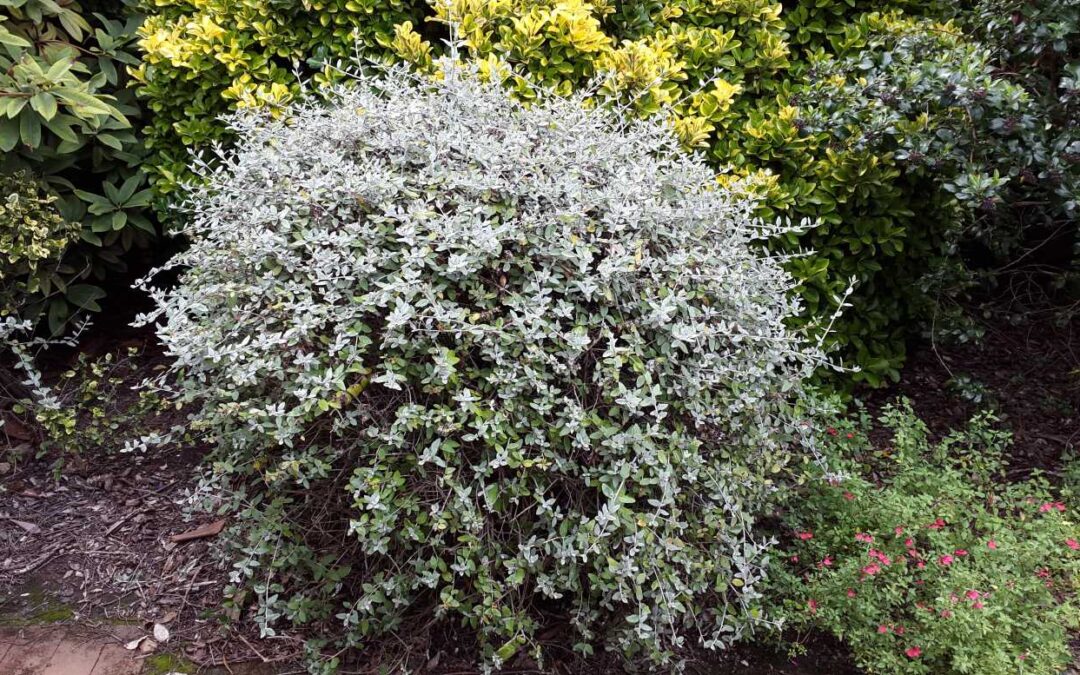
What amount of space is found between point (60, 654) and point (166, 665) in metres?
0.36

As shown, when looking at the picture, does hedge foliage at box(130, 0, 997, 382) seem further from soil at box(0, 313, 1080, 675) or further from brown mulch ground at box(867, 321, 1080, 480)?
soil at box(0, 313, 1080, 675)

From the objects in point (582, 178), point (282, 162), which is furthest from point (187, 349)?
point (582, 178)

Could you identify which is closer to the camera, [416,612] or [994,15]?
[416,612]

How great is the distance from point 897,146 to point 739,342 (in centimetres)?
137

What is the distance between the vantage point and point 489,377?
228cm

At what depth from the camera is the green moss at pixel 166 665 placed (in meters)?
2.68

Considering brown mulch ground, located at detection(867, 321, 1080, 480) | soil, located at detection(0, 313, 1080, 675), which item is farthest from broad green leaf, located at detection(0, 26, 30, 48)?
brown mulch ground, located at detection(867, 321, 1080, 480)

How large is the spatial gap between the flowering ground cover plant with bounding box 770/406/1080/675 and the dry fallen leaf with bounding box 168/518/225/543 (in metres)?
2.06

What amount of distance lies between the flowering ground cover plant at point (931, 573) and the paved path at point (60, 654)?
7.03 feet

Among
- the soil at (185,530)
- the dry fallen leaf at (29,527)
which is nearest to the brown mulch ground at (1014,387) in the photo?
the soil at (185,530)

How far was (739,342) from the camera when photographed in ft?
8.59

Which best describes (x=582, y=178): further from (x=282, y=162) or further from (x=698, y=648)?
(x=698, y=648)

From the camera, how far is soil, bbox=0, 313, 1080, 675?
2.71 metres

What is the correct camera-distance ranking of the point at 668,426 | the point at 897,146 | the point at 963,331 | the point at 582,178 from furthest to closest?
the point at 963,331 < the point at 897,146 < the point at 582,178 < the point at 668,426
